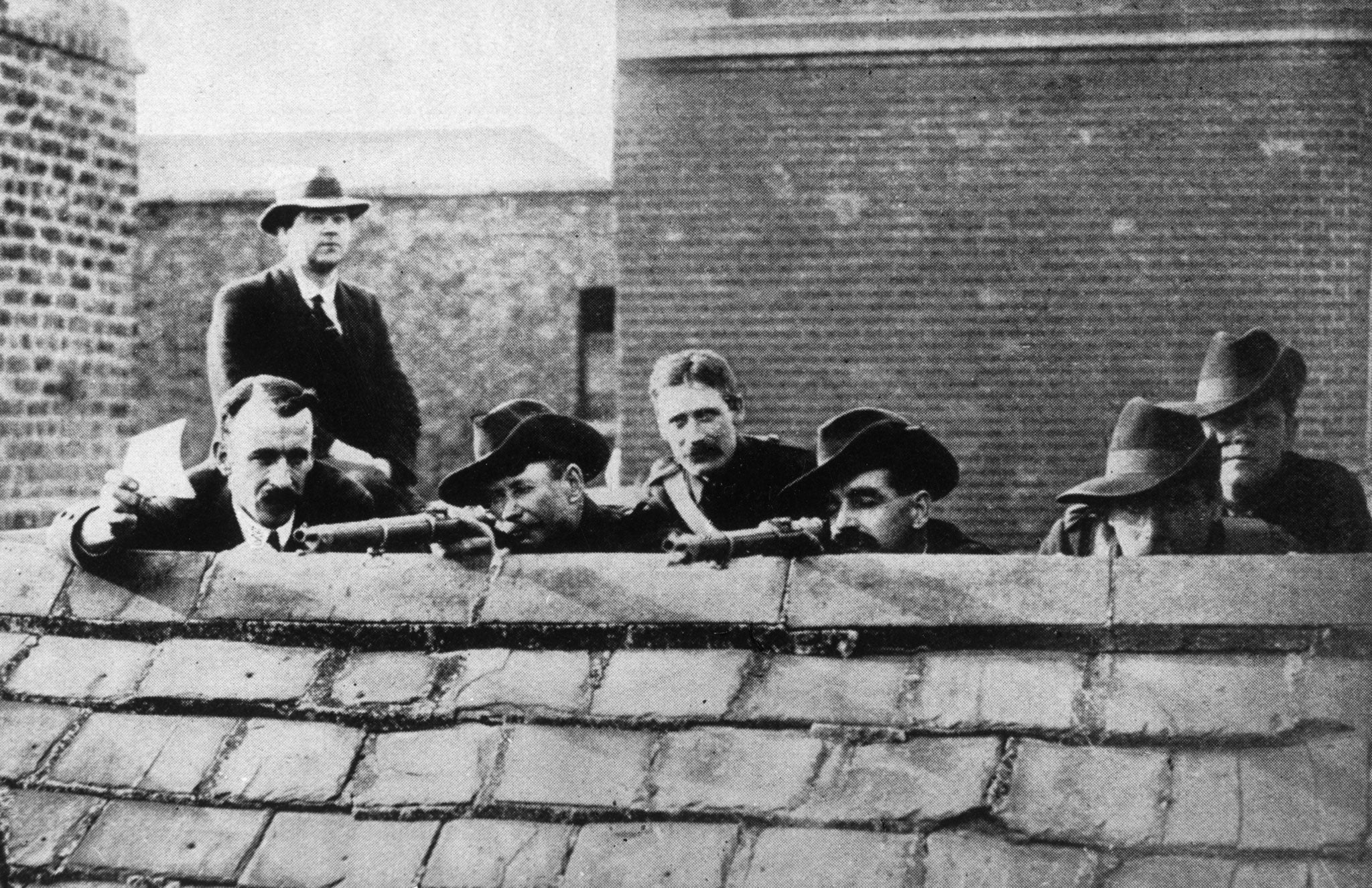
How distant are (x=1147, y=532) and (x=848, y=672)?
1892 mm

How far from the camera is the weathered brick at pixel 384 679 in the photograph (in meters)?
2.24

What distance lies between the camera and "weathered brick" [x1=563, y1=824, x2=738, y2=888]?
1.89m

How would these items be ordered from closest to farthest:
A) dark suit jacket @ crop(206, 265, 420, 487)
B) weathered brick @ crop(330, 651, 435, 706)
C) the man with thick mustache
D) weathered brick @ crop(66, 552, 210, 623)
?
weathered brick @ crop(330, 651, 435, 706) → weathered brick @ crop(66, 552, 210, 623) → the man with thick mustache → dark suit jacket @ crop(206, 265, 420, 487)

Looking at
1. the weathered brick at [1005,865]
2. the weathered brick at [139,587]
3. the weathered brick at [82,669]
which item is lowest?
the weathered brick at [1005,865]

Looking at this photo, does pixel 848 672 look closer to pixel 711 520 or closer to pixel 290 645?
pixel 290 645

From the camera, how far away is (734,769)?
6.57 feet

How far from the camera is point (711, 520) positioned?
13.9ft

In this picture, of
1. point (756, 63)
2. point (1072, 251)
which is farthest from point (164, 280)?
point (1072, 251)

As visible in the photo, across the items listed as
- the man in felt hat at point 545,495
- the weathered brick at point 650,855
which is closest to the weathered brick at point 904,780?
the weathered brick at point 650,855

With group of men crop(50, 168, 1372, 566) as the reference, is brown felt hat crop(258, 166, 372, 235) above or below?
above

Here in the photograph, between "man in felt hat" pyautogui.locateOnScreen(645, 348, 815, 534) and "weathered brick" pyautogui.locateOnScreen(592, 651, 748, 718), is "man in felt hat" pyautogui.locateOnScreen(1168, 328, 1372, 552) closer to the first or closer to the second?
"man in felt hat" pyautogui.locateOnScreen(645, 348, 815, 534)

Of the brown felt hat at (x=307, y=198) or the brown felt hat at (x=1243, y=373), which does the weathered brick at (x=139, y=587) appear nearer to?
the brown felt hat at (x=307, y=198)

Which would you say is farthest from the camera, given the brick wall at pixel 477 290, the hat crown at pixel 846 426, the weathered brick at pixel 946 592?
the brick wall at pixel 477 290

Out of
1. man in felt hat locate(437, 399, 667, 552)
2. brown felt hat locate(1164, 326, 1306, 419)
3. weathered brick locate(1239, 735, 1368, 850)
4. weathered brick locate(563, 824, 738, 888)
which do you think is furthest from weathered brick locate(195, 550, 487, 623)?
Answer: brown felt hat locate(1164, 326, 1306, 419)
